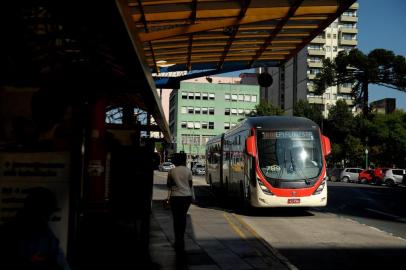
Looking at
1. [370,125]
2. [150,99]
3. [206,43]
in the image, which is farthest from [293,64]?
[150,99]

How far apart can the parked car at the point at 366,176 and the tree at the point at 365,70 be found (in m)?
9.26

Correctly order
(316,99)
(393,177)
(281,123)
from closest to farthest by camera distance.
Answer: (281,123)
(393,177)
(316,99)

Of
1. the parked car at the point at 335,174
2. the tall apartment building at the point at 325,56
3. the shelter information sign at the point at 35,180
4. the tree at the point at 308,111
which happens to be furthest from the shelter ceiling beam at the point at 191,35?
the tall apartment building at the point at 325,56

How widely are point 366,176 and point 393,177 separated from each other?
3.85m

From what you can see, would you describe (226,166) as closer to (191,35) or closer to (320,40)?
(191,35)

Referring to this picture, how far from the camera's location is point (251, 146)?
16.5m

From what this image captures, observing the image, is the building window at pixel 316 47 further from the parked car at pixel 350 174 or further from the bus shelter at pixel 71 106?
the bus shelter at pixel 71 106

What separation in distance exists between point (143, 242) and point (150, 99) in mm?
3588

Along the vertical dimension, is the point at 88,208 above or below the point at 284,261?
above

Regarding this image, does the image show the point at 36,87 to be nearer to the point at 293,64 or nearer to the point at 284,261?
the point at 284,261

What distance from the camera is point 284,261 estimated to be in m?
8.62

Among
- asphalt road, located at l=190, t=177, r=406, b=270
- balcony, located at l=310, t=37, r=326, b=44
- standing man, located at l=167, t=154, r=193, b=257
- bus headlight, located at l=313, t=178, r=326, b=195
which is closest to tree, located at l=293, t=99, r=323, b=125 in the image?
balcony, located at l=310, t=37, r=326, b=44

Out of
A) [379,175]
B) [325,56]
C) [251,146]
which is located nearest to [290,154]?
[251,146]

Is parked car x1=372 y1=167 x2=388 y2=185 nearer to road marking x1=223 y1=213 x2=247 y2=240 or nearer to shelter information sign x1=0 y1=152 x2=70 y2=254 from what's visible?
road marking x1=223 y1=213 x2=247 y2=240
